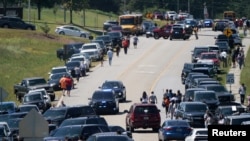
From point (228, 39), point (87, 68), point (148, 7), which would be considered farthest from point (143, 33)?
point (148, 7)

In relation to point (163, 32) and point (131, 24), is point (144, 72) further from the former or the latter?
point (131, 24)

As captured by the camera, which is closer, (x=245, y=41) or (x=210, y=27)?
(x=245, y=41)

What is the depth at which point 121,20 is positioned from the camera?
359 ft

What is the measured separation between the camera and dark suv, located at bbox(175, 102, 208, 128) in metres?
45.0

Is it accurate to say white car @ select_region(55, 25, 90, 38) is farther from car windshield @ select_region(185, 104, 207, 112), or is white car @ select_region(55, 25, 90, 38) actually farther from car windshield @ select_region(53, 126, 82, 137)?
car windshield @ select_region(53, 126, 82, 137)

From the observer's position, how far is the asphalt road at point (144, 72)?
58438 mm

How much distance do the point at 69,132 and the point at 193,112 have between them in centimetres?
1058

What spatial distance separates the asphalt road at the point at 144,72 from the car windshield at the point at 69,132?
5625 mm

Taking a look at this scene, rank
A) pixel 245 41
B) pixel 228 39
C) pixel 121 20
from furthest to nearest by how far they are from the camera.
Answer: pixel 121 20, pixel 245 41, pixel 228 39

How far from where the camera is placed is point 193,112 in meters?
45.6

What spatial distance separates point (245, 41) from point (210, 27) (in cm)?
2423

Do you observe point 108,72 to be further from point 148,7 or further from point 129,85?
point 148,7

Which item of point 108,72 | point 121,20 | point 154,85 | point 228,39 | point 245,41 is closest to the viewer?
point 154,85

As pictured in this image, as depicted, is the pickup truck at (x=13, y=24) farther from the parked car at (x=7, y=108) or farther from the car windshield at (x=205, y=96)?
the car windshield at (x=205, y=96)
